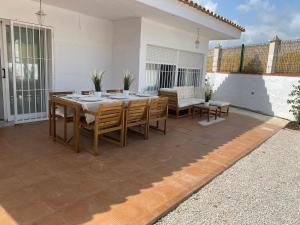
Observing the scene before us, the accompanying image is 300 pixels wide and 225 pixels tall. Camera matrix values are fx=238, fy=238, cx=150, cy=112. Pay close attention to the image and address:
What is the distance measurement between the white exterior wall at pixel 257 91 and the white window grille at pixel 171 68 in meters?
1.55

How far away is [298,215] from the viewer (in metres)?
2.64

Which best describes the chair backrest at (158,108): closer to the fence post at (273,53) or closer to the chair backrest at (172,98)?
the chair backrest at (172,98)

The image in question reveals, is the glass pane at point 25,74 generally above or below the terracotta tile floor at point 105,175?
above

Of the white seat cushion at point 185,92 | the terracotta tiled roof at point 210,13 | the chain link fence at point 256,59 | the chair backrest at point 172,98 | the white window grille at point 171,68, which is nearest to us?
the terracotta tiled roof at point 210,13

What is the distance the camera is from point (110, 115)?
4.13 metres

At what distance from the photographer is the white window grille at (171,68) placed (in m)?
7.53

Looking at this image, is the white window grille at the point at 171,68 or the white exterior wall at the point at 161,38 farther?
the white window grille at the point at 171,68

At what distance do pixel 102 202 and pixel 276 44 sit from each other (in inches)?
372

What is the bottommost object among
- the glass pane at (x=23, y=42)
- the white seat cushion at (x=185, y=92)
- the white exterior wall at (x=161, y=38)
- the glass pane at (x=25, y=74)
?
the white seat cushion at (x=185, y=92)

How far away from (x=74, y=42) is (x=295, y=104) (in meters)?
7.26

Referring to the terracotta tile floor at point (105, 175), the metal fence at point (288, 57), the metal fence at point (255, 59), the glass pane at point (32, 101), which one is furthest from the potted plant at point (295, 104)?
the glass pane at point (32, 101)

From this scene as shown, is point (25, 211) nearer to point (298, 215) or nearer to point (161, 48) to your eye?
point (298, 215)

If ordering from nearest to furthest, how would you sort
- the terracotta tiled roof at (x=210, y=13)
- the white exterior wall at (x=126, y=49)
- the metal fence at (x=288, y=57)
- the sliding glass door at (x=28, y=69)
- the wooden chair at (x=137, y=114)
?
the wooden chair at (x=137, y=114), the sliding glass door at (x=28, y=69), the terracotta tiled roof at (x=210, y=13), the white exterior wall at (x=126, y=49), the metal fence at (x=288, y=57)

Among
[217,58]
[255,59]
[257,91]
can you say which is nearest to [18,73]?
[257,91]
